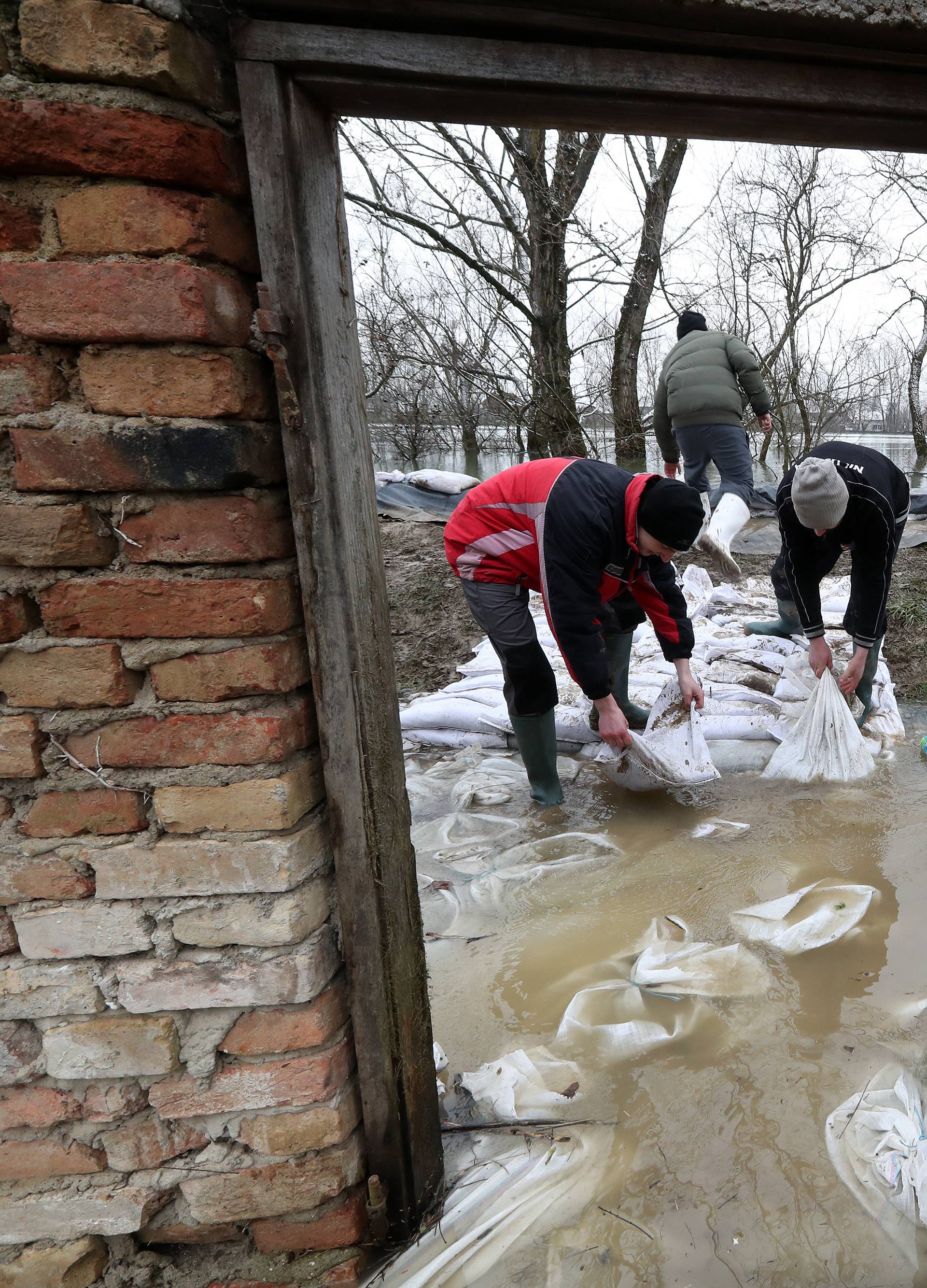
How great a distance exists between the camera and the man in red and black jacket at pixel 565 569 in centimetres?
258

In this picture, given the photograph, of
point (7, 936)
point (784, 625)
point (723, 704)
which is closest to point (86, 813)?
point (7, 936)

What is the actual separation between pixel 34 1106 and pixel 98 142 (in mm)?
1475

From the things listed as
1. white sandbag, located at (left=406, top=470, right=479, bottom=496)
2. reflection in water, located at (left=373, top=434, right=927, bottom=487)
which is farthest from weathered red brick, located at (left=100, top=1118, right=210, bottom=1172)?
reflection in water, located at (left=373, top=434, right=927, bottom=487)

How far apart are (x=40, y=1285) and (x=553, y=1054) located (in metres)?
1.07

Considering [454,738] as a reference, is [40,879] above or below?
above

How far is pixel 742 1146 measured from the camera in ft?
5.13

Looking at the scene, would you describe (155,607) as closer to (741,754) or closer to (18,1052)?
(18,1052)

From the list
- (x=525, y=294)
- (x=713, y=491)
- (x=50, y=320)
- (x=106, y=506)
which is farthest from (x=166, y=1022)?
(x=525, y=294)

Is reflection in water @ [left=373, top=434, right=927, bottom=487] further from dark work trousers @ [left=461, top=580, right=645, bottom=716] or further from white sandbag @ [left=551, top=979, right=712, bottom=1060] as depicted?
white sandbag @ [left=551, top=979, right=712, bottom=1060]

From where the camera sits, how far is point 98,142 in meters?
1.02

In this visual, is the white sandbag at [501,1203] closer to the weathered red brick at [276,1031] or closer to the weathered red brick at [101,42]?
the weathered red brick at [276,1031]

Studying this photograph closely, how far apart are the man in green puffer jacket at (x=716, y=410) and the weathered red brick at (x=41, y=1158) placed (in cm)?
431

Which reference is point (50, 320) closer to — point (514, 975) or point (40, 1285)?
point (40, 1285)

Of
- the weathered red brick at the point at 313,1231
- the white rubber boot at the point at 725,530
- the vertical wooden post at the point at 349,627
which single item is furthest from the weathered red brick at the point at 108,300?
the white rubber boot at the point at 725,530
